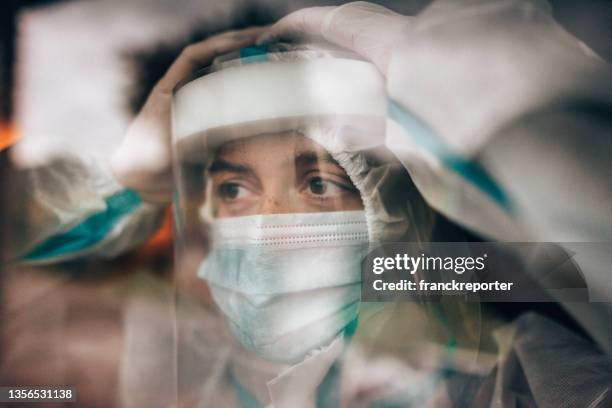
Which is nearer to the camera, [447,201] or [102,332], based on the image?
[447,201]

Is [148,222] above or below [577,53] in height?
below

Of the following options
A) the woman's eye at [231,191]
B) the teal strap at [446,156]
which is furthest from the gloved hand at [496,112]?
the woman's eye at [231,191]

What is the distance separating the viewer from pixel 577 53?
1.19m

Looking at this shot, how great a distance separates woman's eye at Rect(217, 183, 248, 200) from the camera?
1.27 metres

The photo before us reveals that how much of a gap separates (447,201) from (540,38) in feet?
1.41

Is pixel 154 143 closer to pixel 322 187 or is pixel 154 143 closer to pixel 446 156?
pixel 322 187

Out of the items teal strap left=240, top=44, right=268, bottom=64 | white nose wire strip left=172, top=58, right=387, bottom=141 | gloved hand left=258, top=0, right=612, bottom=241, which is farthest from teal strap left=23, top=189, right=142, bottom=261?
gloved hand left=258, top=0, right=612, bottom=241

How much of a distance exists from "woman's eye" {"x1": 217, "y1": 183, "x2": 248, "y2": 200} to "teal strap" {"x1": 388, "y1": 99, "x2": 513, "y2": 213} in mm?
404

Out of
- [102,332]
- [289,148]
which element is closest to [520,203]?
[289,148]

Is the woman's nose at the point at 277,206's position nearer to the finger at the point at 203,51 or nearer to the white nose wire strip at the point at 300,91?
the white nose wire strip at the point at 300,91

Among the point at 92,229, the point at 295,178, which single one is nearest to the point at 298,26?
the point at 295,178

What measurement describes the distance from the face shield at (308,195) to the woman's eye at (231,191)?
27 mm

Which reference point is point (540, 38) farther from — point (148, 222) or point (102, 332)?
point (102, 332)

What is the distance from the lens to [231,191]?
1289 mm
